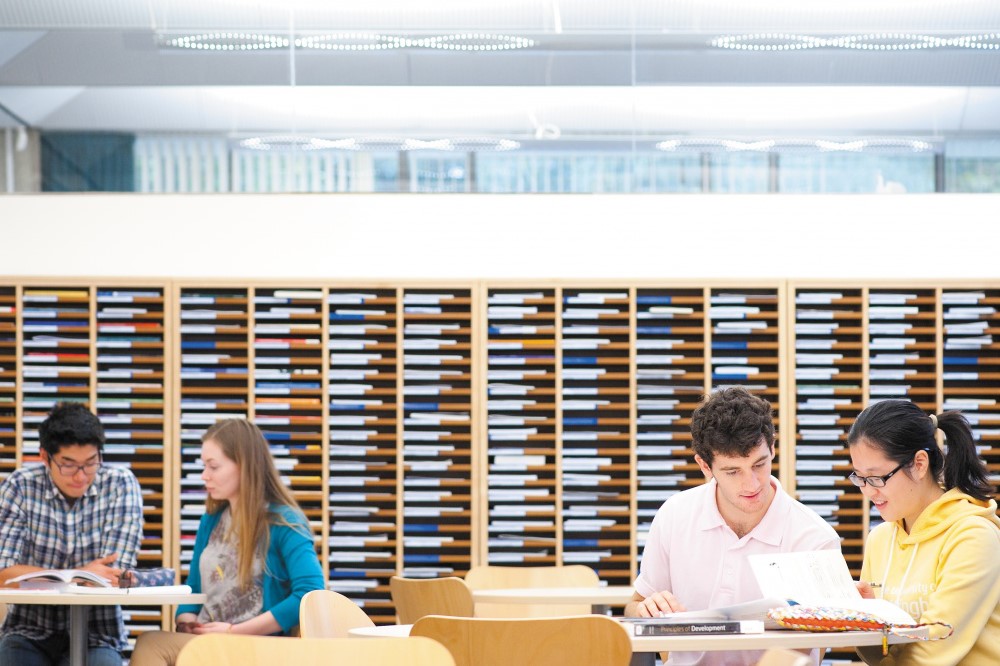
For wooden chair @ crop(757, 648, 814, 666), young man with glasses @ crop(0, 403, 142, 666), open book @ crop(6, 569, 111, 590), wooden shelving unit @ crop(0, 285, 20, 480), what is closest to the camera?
wooden chair @ crop(757, 648, 814, 666)

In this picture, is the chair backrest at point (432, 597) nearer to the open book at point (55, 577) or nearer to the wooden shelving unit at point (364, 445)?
the open book at point (55, 577)

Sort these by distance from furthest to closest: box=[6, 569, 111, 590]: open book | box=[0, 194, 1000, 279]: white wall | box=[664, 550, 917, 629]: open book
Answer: box=[0, 194, 1000, 279]: white wall
box=[6, 569, 111, 590]: open book
box=[664, 550, 917, 629]: open book

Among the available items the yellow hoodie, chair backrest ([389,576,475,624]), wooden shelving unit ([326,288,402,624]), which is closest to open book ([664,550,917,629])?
the yellow hoodie

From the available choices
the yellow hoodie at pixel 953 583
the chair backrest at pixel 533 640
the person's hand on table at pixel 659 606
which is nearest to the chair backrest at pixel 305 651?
the chair backrest at pixel 533 640

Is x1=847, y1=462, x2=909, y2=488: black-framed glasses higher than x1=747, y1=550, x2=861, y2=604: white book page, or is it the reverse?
x1=847, y1=462, x2=909, y2=488: black-framed glasses

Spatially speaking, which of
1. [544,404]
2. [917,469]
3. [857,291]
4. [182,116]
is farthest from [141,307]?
[917,469]

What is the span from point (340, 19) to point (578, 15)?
1212mm

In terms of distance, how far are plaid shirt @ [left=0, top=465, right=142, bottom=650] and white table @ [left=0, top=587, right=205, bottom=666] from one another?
1.39 feet

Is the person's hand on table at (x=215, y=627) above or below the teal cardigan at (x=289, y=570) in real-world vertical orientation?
below

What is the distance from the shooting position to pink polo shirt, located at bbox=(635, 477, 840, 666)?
10.0ft

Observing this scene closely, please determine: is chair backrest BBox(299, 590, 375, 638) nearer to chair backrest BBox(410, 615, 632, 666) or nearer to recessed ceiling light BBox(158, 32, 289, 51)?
chair backrest BBox(410, 615, 632, 666)

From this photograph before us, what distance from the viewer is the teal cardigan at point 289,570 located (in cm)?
392

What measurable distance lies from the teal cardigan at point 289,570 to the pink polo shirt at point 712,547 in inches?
49.5

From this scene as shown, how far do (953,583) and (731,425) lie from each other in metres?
0.63
